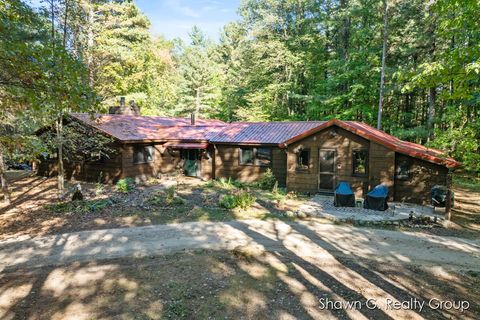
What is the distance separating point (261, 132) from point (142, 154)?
7.56 meters

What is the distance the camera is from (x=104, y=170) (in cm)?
1786

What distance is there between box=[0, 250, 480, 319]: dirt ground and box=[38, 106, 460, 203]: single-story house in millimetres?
6980

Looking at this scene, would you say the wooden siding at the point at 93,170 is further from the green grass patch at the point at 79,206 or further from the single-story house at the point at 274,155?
the green grass patch at the point at 79,206

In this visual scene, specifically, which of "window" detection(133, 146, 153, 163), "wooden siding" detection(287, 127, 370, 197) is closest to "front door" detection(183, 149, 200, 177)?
"window" detection(133, 146, 153, 163)

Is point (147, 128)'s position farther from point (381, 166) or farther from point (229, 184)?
point (381, 166)

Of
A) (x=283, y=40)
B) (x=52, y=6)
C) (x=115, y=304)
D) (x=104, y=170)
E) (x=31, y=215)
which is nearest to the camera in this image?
(x=115, y=304)

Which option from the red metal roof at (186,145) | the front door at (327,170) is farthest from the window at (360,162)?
the red metal roof at (186,145)

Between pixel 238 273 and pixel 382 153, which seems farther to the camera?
pixel 382 153

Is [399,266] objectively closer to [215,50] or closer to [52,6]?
[52,6]

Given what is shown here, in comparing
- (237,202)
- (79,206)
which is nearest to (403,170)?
(237,202)

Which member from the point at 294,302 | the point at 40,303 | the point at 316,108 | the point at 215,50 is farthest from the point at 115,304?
the point at 215,50

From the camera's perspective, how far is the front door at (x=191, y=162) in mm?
20109

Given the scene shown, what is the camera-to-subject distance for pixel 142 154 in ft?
61.6

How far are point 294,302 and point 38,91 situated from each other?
6166 millimetres
